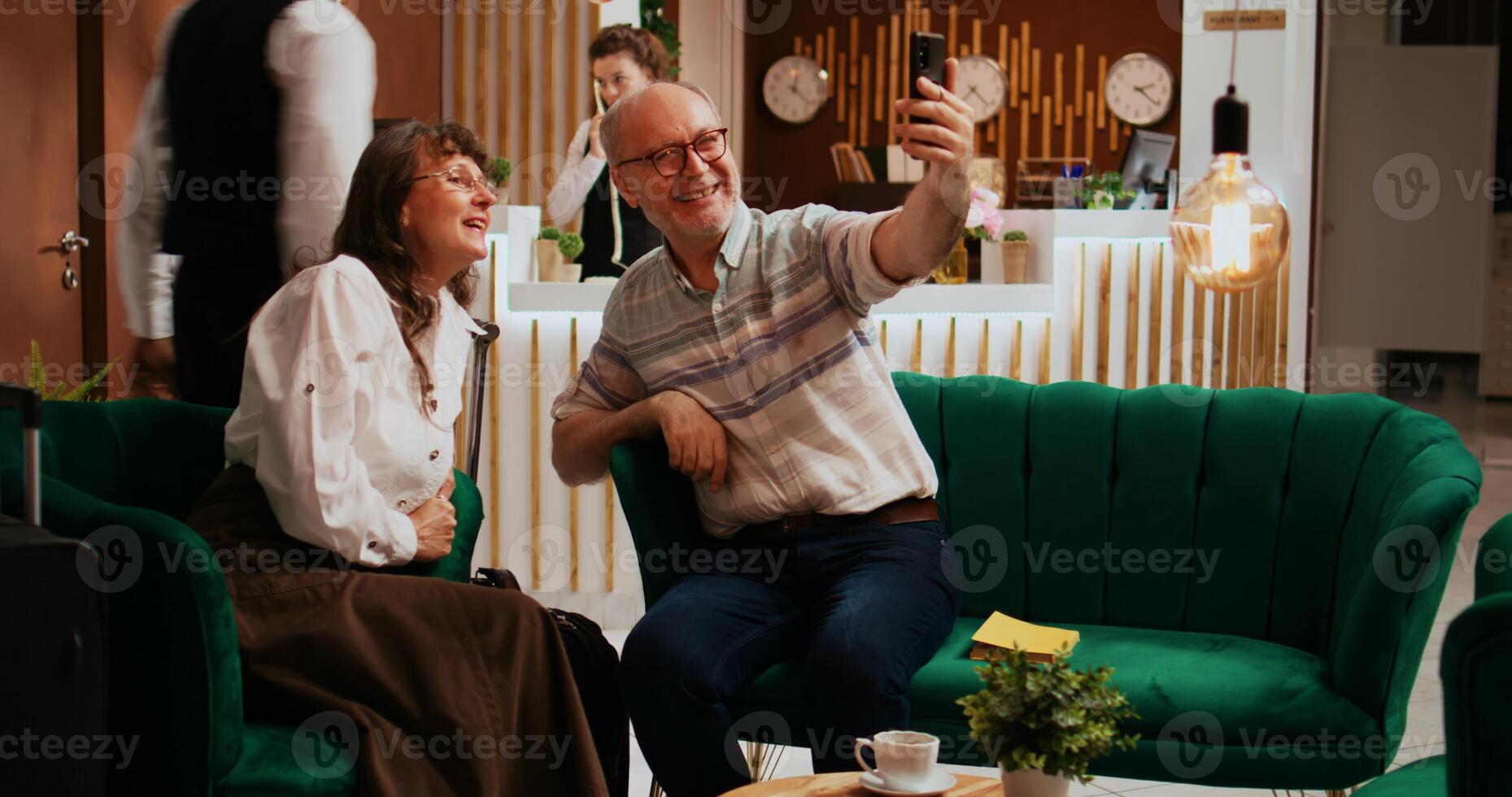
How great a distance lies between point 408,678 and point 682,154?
1.04 metres

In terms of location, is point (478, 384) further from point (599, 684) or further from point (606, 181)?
point (606, 181)

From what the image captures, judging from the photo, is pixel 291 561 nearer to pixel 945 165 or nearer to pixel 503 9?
pixel 945 165

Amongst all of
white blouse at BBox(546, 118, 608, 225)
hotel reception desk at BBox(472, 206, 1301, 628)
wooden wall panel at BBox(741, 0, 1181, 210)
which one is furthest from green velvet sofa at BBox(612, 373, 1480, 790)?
wooden wall panel at BBox(741, 0, 1181, 210)

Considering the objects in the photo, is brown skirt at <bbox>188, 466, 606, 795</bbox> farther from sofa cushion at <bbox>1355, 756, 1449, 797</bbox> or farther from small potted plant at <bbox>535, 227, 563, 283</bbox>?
small potted plant at <bbox>535, 227, 563, 283</bbox>

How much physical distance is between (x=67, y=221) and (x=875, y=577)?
334cm

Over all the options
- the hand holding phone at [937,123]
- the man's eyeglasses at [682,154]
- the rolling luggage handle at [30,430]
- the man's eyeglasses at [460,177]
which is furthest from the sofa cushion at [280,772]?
the hand holding phone at [937,123]

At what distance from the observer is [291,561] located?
2055mm

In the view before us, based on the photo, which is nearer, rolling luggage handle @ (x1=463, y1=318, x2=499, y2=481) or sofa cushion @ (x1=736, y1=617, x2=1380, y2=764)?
sofa cushion @ (x1=736, y1=617, x2=1380, y2=764)

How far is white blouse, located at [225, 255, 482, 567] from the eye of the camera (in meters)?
2.00

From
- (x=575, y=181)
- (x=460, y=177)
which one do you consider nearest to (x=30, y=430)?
(x=460, y=177)

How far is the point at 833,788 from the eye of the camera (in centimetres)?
163

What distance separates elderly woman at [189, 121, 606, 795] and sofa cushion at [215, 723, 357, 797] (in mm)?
12

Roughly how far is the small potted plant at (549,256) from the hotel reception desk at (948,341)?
0.06m

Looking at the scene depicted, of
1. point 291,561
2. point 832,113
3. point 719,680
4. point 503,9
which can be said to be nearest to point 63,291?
point 503,9
